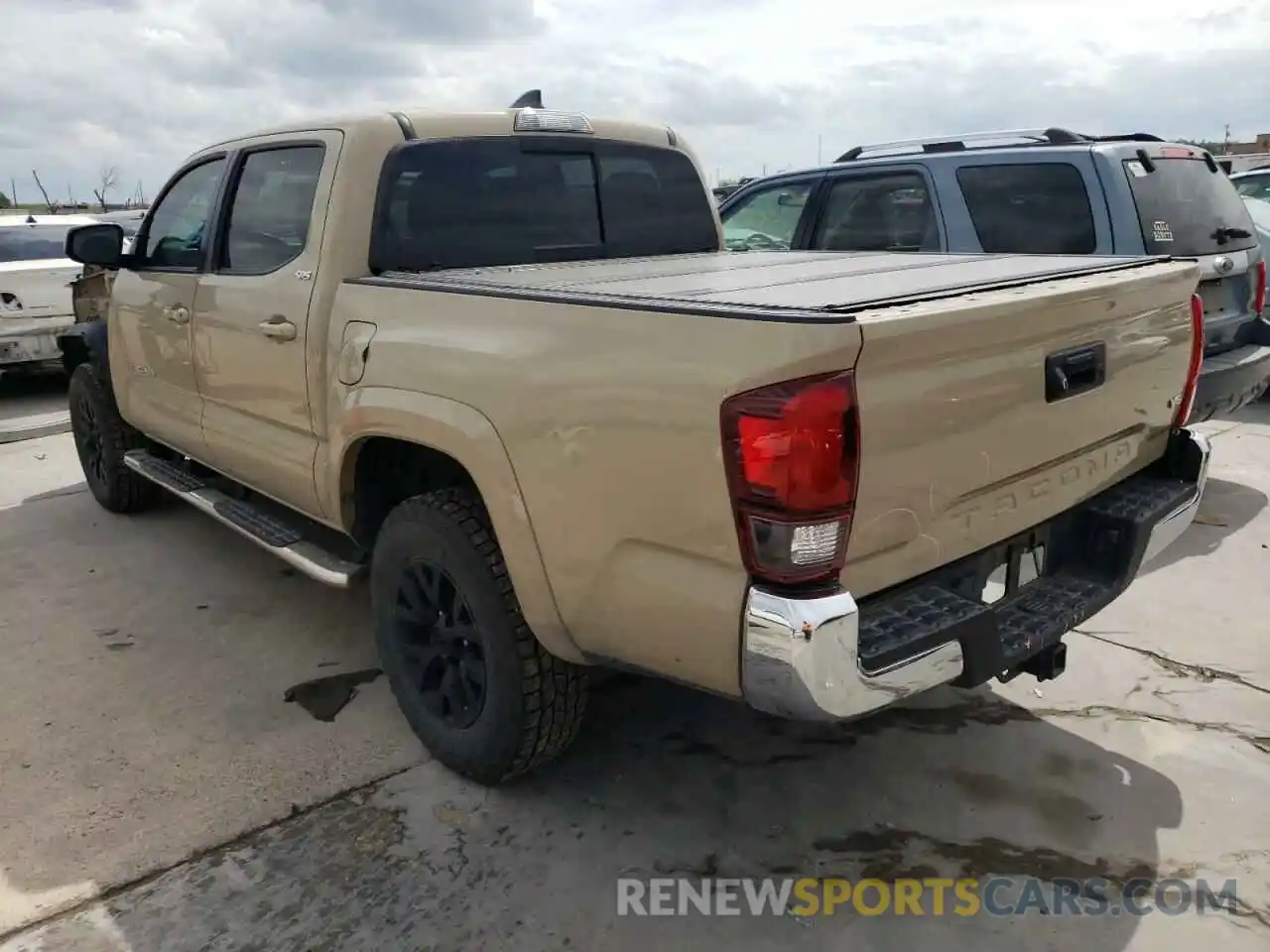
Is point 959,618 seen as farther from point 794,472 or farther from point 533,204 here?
point 533,204

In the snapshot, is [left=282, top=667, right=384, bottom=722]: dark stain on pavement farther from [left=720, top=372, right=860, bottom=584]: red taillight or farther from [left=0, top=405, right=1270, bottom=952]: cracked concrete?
[left=720, top=372, right=860, bottom=584]: red taillight

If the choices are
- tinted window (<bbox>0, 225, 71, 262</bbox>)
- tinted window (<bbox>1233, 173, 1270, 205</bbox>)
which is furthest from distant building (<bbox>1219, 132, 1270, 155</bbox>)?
tinted window (<bbox>0, 225, 71, 262</bbox>)

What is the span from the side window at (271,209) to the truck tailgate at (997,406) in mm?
2210

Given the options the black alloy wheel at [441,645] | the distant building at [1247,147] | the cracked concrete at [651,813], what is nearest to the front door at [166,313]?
the cracked concrete at [651,813]

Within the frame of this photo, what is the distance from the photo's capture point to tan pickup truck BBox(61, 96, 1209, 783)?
6.63 feet

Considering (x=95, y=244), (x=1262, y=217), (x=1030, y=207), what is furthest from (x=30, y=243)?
(x=1262, y=217)

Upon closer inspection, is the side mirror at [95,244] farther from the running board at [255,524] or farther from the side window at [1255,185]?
the side window at [1255,185]

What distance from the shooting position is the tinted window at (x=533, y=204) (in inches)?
132

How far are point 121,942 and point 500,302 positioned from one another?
179 centimetres

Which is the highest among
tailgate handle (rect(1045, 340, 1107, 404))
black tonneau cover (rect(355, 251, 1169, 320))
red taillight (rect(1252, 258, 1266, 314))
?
black tonneau cover (rect(355, 251, 1169, 320))

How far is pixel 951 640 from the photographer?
86.5 inches

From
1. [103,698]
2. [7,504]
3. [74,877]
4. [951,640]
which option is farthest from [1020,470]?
[7,504]

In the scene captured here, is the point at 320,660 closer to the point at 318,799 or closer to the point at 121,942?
the point at 318,799

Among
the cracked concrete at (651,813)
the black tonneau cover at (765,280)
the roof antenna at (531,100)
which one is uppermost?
the roof antenna at (531,100)
